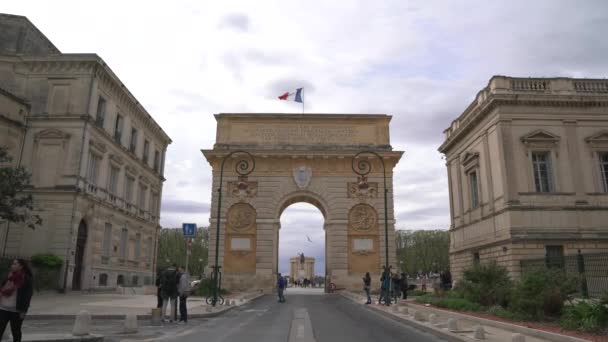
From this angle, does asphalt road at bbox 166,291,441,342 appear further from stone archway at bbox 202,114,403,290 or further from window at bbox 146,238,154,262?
window at bbox 146,238,154,262

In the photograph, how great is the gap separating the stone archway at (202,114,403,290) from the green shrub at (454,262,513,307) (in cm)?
1506

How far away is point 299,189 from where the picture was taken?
32.5 metres

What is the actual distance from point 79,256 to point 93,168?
15.9 feet

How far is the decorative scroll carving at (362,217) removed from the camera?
105ft

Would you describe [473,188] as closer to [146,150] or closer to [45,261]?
[146,150]

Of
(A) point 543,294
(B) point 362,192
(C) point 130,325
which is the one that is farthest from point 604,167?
(C) point 130,325

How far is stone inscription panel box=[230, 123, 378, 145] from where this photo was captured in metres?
33.2

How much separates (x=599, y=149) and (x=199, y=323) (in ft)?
70.7

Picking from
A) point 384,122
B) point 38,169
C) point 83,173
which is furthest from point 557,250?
point 38,169

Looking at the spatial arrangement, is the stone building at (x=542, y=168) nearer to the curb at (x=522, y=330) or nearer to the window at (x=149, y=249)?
the curb at (x=522, y=330)

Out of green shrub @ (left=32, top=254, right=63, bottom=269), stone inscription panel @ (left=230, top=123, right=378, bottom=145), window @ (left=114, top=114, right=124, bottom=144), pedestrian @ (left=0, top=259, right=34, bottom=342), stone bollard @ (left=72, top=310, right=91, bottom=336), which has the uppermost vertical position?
stone inscription panel @ (left=230, top=123, right=378, bottom=145)

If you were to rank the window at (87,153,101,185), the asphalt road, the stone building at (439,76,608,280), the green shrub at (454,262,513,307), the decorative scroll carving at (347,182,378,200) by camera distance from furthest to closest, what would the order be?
the decorative scroll carving at (347,182,378,200) → the window at (87,153,101,185) → the stone building at (439,76,608,280) → the green shrub at (454,262,513,307) → the asphalt road

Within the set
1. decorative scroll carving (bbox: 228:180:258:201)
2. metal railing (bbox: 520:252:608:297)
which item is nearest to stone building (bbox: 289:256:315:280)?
decorative scroll carving (bbox: 228:180:258:201)

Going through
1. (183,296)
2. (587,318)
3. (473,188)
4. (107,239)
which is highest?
(473,188)
